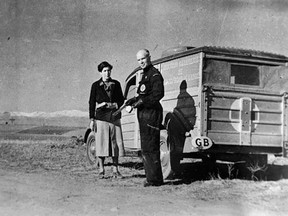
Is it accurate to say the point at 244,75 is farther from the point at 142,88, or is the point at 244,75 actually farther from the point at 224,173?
the point at 224,173

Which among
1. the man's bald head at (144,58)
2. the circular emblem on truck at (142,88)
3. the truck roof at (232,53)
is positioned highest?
the truck roof at (232,53)

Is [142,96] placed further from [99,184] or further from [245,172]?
[245,172]

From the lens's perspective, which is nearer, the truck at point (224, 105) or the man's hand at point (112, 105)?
the truck at point (224, 105)

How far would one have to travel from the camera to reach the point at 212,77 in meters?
6.03

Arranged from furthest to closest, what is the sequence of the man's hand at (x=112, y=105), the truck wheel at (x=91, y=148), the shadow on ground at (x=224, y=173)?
the truck wheel at (x=91, y=148)
the shadow on ground at (x=224, y=173)
the man's hand at (x=112, y=105)

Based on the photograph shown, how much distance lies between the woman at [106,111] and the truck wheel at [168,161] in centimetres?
68

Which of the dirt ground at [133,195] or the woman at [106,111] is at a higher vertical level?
the woman at [106,111]

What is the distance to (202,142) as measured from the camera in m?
5.58

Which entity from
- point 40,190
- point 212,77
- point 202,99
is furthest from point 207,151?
point 40,190

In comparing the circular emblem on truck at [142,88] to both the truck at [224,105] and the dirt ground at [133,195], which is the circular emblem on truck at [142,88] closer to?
the truck at [224,105]

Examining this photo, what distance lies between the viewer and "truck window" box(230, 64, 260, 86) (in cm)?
623

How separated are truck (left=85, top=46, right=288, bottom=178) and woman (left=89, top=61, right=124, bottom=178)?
0.77m

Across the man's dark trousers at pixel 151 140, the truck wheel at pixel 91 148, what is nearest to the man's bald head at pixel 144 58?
the man's dark trousers at pixel 151 140

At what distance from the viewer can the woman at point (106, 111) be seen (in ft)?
20.6
